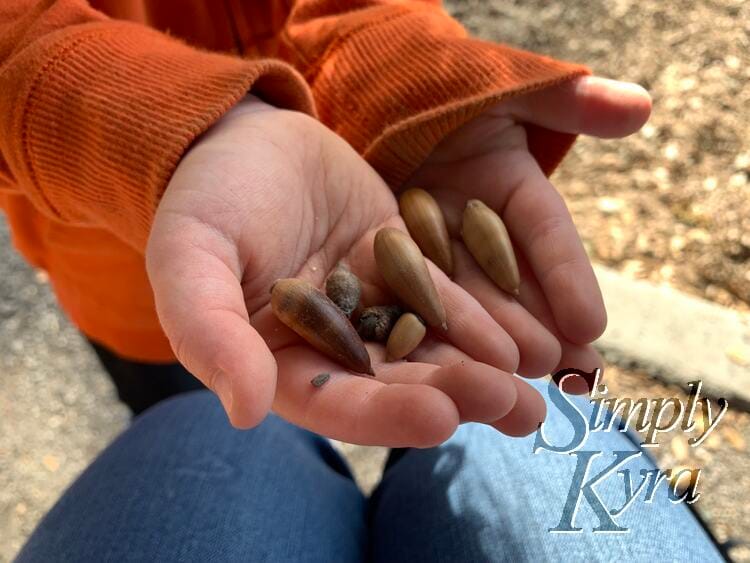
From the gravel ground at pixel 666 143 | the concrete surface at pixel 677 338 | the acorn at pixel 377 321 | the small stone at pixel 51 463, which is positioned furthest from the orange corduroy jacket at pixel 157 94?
the gravel ground at pixel 666 143

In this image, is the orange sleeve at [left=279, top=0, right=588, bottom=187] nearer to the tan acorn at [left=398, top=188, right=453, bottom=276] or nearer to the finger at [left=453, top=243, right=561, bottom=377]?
the tan acorn at [left=398, top=188, right=453, bottom=276]

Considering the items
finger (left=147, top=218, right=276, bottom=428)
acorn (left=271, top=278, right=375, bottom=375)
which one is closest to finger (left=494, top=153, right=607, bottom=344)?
acorn (left=271, top=278, right=375, bottom=375)

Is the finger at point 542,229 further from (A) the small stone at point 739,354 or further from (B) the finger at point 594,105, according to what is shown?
(A) the small stone at point 739,354

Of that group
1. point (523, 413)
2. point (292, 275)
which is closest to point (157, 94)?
point (292, 275)

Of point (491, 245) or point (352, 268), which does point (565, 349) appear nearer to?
point (491, 245)

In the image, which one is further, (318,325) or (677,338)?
(677,338)
